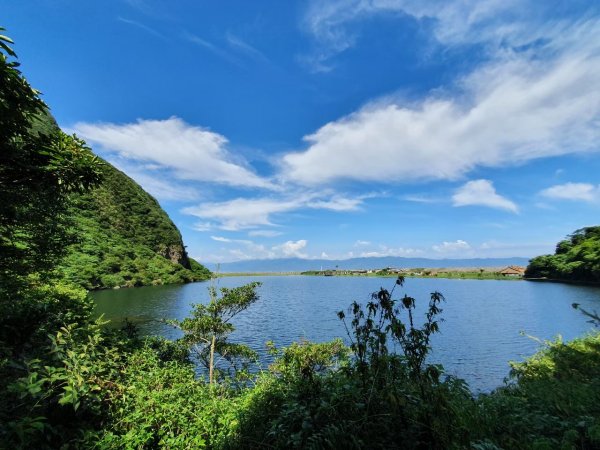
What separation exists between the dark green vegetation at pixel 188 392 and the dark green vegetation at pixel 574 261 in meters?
92.4

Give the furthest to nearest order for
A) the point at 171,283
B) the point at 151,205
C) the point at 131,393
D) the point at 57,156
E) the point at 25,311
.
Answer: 1. the point at 151,205
2. the point at 171,283
3. the point at 57,156
4. the point at 25,311
5. the point at 131,393

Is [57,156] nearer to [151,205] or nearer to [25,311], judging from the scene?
[25,311]

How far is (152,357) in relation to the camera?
25.7 ft

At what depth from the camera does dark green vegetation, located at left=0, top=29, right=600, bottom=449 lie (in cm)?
376

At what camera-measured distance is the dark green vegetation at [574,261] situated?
7831 cm

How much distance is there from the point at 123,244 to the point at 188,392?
117 meters

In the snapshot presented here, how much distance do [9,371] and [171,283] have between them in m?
104

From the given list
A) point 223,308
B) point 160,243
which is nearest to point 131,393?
point 223,308

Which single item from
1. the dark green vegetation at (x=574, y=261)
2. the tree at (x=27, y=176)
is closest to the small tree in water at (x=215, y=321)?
the tree at (x=27, y=176)

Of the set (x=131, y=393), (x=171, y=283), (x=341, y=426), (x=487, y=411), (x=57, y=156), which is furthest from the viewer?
(x=171, y=283)

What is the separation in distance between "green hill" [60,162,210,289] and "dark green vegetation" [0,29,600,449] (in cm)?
5635

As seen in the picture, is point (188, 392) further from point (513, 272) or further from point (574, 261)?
point (513, 272)

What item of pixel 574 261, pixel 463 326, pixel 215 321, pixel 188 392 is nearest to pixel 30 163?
pixel 188 392

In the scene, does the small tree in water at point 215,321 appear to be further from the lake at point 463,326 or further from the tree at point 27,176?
the tree at point 27,176
